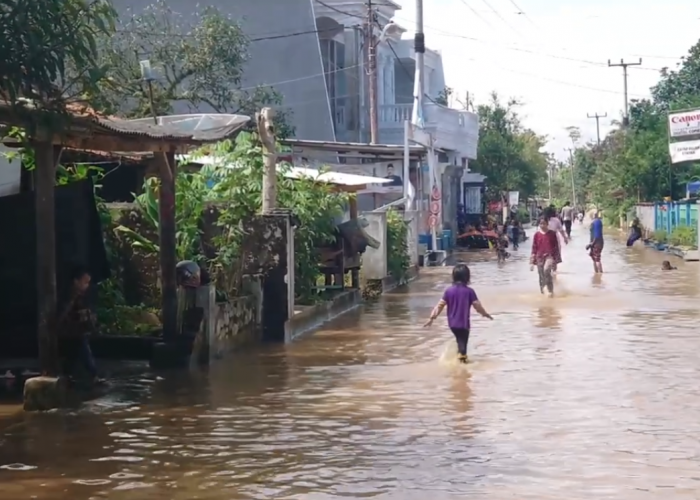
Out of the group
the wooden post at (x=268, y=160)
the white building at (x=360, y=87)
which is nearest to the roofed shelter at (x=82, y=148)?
the wooden post at (x=268, y=160)

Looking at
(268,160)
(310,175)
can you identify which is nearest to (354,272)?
(310,175)

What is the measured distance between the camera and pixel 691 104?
5378 centimetres

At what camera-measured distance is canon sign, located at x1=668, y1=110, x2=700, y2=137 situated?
46.1 m

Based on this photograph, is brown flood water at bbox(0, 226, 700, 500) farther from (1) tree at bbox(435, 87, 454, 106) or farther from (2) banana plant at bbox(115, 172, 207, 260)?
(1) tree at bbox(435, 87, 454, 106)

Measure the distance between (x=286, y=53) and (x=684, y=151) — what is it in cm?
1811

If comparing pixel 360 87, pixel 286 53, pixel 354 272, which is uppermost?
pixel 286 53

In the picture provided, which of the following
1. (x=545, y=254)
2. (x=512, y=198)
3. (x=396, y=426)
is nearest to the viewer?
(x=396, y=426)

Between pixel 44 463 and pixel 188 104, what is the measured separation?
26.0 metres

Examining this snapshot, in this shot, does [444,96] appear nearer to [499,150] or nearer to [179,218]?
[499,150]

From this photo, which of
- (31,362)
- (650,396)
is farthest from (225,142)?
(650,396)

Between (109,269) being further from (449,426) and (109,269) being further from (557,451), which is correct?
(557,451)

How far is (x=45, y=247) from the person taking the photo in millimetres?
11141

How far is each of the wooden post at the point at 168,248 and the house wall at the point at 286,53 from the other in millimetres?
23224

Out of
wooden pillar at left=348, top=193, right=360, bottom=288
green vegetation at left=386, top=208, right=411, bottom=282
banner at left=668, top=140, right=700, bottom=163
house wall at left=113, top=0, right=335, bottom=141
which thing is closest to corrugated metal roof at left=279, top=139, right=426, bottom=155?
green vegetation at left=386, top=208, right=411, bottom=282
